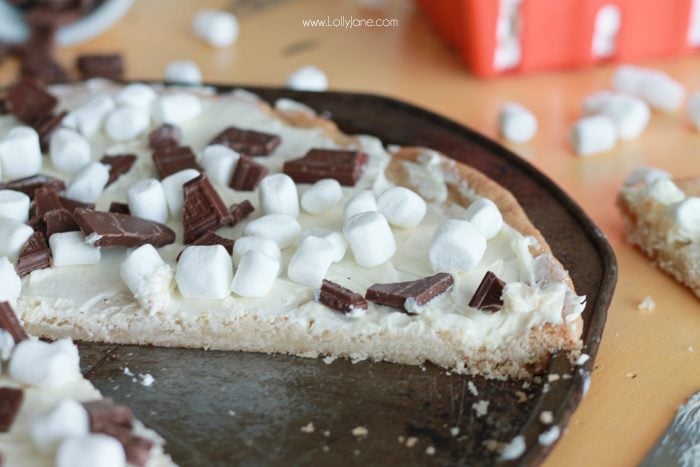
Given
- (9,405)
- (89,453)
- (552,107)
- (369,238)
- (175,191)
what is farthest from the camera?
(552,107)

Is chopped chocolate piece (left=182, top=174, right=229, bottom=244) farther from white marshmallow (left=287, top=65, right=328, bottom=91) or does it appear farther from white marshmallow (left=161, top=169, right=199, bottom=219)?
white marshmallow (left=287, top=65, right=328, bottom=91)

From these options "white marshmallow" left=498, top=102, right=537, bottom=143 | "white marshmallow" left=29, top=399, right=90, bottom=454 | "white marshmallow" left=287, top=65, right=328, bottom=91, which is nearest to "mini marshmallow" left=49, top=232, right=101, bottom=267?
"white marshmallow" left=29, top=399, right=90, bottom=454

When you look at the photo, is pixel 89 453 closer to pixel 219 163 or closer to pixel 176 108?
pixel 219 163

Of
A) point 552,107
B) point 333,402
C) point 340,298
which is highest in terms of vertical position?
point 340,298

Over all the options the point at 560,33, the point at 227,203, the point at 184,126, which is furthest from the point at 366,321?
the point at 560,33

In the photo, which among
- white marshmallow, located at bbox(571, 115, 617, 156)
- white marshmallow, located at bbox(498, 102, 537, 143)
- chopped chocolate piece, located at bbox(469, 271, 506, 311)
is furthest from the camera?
white marshmallow, located at bbox(498, 102, 537, 143)

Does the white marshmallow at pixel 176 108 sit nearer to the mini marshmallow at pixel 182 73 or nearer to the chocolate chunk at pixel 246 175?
the chocolate chunk at pixel 246 175

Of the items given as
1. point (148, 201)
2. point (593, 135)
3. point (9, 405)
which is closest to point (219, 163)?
point (148, 201)
